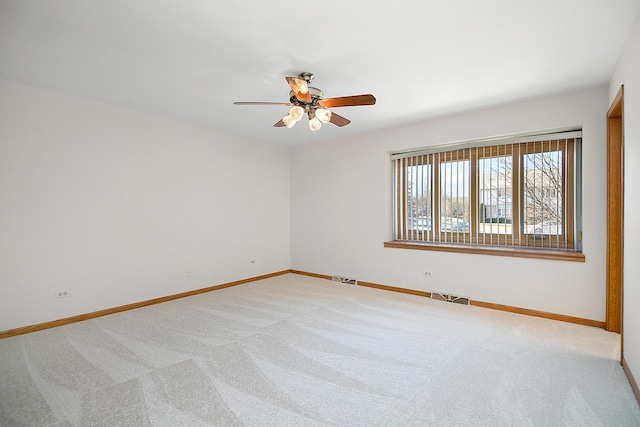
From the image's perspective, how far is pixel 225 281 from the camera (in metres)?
5.17

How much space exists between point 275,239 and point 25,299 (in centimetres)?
357

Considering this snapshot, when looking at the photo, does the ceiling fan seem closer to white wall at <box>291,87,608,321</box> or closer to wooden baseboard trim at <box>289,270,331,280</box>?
white wall at <box>291,87,608,321</box>

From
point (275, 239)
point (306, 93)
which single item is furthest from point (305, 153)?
point (306, 93)

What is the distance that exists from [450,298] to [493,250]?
879 mm

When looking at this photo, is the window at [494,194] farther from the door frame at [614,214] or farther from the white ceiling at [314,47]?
the white ceiling at [314,47]

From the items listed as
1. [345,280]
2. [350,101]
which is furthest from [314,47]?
[345,280]

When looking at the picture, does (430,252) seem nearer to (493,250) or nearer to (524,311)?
(493,250)

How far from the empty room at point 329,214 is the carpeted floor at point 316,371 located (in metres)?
0.02

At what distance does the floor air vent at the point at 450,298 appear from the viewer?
420 centimetres

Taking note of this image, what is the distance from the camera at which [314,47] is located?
250cm

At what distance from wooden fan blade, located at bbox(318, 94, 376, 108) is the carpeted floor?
2.21m

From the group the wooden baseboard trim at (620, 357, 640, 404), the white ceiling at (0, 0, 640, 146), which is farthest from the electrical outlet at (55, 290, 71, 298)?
the wooden baseboard trim at (620, 357, 640, 404)

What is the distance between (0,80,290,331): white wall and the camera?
3.22 metres

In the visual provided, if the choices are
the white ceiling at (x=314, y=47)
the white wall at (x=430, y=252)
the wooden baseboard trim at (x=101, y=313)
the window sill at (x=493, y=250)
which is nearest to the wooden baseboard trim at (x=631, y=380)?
the white wall at (x=430, y=252)
